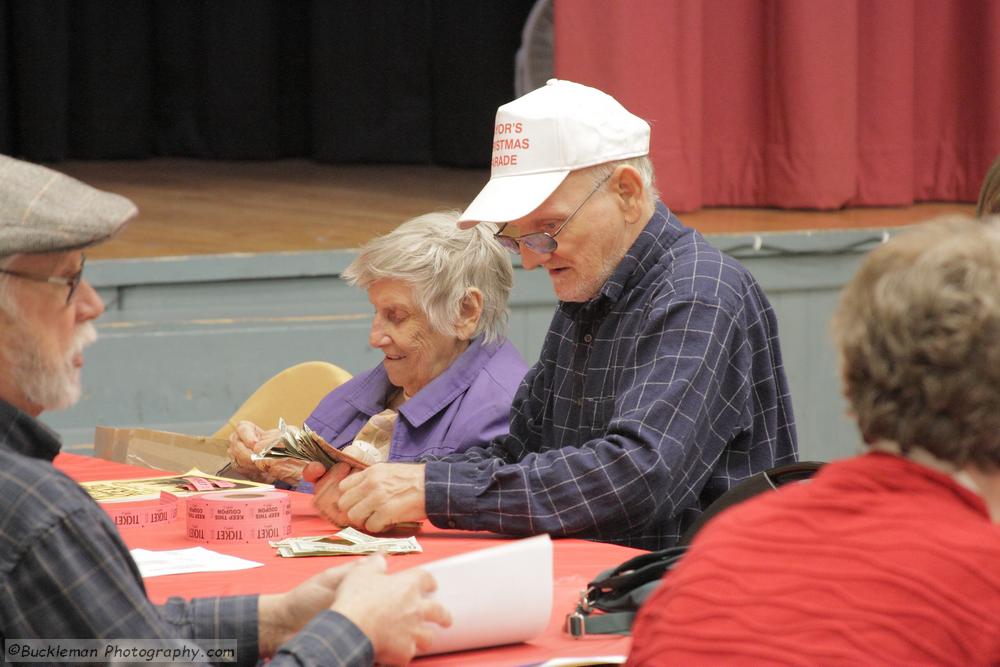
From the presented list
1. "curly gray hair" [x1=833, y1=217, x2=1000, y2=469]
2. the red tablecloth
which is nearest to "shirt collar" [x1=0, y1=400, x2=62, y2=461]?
the red tablecloth

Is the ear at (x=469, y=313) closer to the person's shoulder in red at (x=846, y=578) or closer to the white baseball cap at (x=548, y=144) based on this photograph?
the white baseball cap at (x=548, y=144)

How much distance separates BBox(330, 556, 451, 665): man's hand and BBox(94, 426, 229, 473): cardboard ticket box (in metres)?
1.65

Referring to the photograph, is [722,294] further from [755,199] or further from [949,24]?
[949,24]

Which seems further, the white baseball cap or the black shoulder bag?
the white baseball cap

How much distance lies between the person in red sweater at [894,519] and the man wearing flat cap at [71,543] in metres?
0.39

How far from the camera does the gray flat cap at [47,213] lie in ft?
4.81

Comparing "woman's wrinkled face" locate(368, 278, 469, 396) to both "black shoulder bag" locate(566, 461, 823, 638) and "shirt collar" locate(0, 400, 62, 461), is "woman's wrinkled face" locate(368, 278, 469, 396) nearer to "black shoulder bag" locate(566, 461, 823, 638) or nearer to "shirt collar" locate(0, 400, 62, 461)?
"black shoulder bag" locate(566, 461, 823, 638)

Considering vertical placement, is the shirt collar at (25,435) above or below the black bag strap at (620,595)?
above

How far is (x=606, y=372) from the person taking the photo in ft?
8.38

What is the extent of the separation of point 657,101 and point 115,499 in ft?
9.62

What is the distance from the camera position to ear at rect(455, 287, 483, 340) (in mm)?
3006

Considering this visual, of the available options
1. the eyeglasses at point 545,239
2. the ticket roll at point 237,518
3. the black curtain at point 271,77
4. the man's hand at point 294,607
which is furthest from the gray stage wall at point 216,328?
the black curtain at point 271,77

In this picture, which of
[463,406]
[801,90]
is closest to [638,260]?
[463,406]

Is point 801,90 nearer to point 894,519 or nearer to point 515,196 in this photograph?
point 515,196
